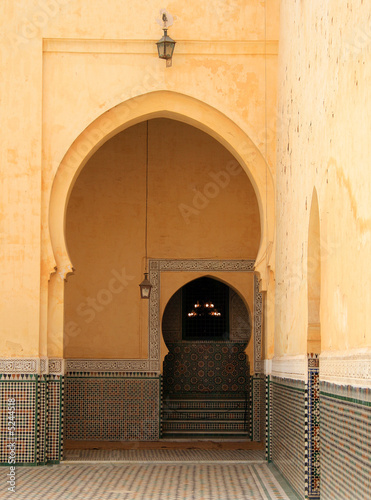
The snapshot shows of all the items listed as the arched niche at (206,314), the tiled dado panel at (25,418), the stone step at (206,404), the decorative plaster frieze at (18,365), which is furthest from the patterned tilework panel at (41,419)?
the arched niche at (206,314)

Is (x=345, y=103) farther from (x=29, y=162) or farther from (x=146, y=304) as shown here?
(x=146, y=304)

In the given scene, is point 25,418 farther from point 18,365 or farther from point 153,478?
point 153,478

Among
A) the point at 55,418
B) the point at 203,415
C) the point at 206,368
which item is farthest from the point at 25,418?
the point at 206,368

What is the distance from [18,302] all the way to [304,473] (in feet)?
10.1

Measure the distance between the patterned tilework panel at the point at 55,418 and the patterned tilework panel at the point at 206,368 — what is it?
11.9 feet

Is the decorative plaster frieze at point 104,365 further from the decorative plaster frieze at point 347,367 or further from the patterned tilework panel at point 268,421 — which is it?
the decorative plaster frieze at point 347,367

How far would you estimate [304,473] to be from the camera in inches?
226

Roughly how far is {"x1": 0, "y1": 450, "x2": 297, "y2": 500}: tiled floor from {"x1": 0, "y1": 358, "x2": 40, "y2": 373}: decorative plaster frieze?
2.77ft

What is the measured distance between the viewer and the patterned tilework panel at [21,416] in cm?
731

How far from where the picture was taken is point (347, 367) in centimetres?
431

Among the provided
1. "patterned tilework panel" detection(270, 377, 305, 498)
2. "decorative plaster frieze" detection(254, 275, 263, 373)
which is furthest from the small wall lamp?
"decorative plaster frieze" detection(254, 275, 263, 373)

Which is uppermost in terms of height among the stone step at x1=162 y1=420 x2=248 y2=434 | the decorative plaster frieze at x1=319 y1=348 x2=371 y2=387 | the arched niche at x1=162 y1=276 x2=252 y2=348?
the arched niche at x1=162 y1=276 x2=252 y2=348

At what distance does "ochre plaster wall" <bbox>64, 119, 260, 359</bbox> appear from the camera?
392 inches

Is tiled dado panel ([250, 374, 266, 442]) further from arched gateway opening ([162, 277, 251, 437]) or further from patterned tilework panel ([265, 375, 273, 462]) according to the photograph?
patterned tilework panel ([265, 375, 273, 462])
